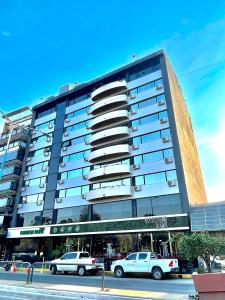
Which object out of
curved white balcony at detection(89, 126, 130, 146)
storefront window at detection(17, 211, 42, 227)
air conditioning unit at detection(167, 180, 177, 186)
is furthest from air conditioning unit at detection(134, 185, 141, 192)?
storefront window at detection(17, 211, 42, 227)

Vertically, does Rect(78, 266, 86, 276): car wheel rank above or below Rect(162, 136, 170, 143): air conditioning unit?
below

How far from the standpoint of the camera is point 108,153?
3108 centimetres

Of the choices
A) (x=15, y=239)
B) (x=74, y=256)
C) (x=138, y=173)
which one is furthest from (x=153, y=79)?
(x=15, y=239)

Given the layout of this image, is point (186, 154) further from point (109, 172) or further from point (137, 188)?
point (109, 172)

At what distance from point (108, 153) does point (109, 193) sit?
199 inches

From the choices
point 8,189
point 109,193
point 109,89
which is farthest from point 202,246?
point 8,189

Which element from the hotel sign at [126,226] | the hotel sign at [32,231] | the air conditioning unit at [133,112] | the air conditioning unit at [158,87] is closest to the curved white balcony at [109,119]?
the air conditioning unit at [133,112]

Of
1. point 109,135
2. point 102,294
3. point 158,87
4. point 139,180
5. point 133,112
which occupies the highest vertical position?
point 158,87

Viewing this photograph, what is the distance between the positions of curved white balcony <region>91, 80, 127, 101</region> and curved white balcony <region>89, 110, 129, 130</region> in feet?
11.5

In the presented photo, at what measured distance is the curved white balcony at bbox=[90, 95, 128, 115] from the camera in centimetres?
3403

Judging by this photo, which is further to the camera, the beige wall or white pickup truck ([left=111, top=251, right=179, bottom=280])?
the beige wall

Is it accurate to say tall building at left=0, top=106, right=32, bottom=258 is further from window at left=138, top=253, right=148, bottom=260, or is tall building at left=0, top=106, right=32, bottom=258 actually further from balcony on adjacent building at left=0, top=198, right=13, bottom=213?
window at left=138, top=253, right=148, bottom=260

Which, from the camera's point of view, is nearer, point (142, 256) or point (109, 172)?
point (142, 256)

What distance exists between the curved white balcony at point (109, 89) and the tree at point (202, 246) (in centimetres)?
2808
